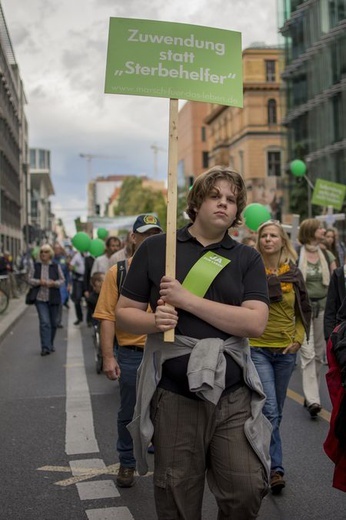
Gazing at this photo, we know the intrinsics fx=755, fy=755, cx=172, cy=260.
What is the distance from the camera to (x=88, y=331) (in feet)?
51.5

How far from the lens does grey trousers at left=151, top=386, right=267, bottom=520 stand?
3.16 meters

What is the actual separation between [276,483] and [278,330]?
1028mm

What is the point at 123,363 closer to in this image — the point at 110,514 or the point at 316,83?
the point at 110,514

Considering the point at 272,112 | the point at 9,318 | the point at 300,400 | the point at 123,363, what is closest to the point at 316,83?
the point at 272,112

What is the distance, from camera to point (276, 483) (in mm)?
4980

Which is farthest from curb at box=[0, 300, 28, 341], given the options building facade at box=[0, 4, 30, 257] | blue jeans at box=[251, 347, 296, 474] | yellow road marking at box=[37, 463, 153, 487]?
building facade at box=[0, 4, 30, 257]

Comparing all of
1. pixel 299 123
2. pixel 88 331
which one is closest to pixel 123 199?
pixel 299 123

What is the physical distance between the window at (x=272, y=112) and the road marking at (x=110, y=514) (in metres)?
66.3

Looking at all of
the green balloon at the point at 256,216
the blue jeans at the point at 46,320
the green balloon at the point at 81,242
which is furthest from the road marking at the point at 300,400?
the green balloon at the point at 81,242

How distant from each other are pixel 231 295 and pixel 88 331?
12.7m

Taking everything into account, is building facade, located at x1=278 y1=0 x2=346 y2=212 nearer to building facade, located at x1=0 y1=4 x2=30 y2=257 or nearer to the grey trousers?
building facade, located at x1=0 y1=4 x2=30 y2=257

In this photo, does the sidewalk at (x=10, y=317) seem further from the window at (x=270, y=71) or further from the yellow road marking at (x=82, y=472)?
the window at (x=270, y=71)

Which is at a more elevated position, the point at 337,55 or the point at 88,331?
the point at 337,55

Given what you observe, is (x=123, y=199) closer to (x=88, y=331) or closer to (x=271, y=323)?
(x=88, y=331)
